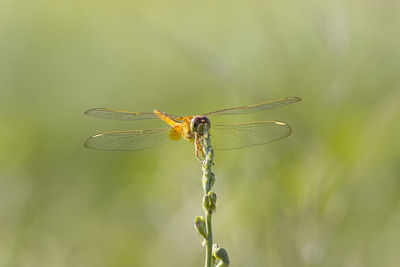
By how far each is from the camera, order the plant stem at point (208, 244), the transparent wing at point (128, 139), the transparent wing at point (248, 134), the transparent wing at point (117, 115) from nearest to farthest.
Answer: the plant stem at point (208, 244) < the transparent wing at point (248, 134) < the transparent wing at point (128, 139) < the transparent wing at point (117, 115)

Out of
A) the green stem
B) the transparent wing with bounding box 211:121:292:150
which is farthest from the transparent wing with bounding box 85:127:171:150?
the green stem

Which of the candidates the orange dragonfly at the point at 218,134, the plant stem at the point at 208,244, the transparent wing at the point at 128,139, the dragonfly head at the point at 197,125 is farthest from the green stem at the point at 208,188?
the transparent wing at the point at 128,139

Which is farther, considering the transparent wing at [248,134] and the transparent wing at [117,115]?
the transparent wing at [117,115]

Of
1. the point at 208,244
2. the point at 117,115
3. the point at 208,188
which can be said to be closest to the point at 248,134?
the point at 117,115

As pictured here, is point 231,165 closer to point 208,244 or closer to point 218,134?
point 218,134

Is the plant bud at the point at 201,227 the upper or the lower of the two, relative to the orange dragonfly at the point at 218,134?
lower

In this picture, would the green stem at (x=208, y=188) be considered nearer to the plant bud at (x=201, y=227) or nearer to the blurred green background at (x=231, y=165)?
the plant bud at (x=201, y=227)
